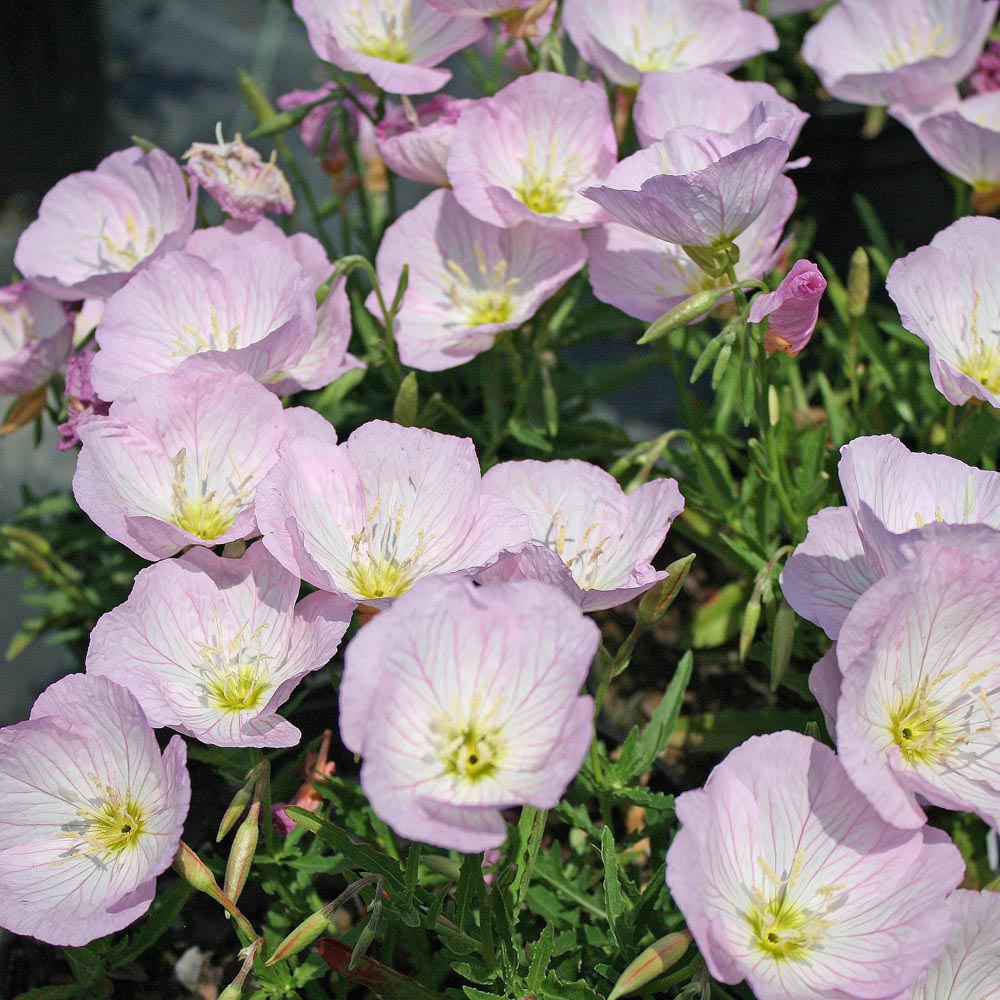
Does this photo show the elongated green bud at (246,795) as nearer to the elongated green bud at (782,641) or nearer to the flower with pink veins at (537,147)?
the elongated green bud at (782,641)

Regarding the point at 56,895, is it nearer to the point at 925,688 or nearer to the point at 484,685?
the point at 484,685

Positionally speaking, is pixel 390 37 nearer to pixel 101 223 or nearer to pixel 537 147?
pixel 537 147

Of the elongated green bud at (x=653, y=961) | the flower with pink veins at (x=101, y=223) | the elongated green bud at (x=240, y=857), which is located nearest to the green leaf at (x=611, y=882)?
the elongated green bud at (x=653, y=961)

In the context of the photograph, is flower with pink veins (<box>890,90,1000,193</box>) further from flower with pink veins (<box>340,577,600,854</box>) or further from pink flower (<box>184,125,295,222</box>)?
flower with pink veins (<box>340,577,600,854</box>)

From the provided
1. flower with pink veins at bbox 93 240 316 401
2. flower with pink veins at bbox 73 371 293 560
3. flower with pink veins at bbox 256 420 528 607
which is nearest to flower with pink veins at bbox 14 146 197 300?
flower with pink veins at bbox 93 240 316 401

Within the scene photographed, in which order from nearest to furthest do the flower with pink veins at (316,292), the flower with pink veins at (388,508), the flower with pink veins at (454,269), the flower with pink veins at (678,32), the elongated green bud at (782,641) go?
1. the flower with pink veins at (388,508)
2. the elongated green bud at (782,641)
3. the flower with pink veins at (316,292)
4. the flower with pink veins at (454,269)
5. the flower with pink veins at (678,32)

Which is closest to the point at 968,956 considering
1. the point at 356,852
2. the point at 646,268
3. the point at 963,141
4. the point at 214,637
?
the point at 356,852
